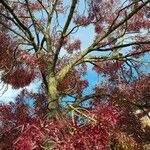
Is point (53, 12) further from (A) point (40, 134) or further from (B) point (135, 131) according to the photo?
(A) point (40, 134)

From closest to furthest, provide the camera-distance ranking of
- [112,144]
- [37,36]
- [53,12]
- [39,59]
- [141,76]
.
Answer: [112,144]
[39,59]
[37,36]
[53,12]
[141,76]

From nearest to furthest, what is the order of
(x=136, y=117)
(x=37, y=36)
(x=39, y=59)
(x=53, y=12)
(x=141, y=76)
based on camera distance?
1. (x=39, y=59)
2. (x=37, y=36)
3. (x=53, y=12)
4. (x=141, y=76)
5. (x=136, y=117)

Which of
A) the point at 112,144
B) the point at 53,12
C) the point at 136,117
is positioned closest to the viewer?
the point at 112,144

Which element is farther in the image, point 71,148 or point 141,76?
point 141,76

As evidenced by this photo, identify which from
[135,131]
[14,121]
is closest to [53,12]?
[14,121]

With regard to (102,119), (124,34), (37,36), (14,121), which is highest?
(124,34)

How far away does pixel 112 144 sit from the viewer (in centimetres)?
1148

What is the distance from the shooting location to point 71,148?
9.78 m

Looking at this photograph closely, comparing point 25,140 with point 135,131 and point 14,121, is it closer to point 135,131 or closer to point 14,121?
point 14,121

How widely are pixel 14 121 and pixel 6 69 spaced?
2.17 meters

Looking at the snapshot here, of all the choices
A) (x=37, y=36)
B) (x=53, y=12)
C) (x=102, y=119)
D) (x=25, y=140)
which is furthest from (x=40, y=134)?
(x=53, y=12)

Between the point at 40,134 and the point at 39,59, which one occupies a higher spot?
the point at 39,59

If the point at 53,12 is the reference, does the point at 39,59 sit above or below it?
below

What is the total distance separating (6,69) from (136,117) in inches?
238
